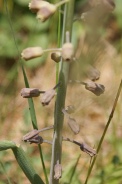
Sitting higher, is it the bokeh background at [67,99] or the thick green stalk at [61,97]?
the thick green stalk at [61,97]

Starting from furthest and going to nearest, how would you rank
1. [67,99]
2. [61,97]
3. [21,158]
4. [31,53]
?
[67,99] → [21,158] → [61,97] → [31,53]

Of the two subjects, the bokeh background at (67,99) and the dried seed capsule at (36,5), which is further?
the bokeh background at (67,99)

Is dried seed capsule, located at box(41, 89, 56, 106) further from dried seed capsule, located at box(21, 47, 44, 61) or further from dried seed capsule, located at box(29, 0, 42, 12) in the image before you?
dried seed capsule, located at box(29, 0, 42, 12)

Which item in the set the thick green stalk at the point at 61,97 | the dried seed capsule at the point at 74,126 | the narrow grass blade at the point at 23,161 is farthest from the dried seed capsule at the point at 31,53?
the narrow grass blade at the point at 23,161

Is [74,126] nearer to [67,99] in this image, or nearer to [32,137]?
[32,137]

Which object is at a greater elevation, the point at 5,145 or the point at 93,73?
the point at 93,73

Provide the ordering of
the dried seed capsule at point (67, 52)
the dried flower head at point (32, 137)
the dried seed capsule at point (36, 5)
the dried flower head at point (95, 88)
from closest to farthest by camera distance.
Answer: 1. the dried seed capsule at point (67, 52)
2. the dried seed capsule at point (36, 5)
3. the dried flower head at point (95, 88)
4. the dried flower head at point (32, 137)

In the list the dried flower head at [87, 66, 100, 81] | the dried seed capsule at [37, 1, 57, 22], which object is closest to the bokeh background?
the dried flower head at [87, 66, 100, 81]

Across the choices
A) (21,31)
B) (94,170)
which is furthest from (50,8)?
(21,31)

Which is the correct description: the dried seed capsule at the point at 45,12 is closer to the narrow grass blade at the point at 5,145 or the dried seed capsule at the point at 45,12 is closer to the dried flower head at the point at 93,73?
the dried flower head at the point at 93,73

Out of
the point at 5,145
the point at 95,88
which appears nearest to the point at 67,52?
the point at 95,88
